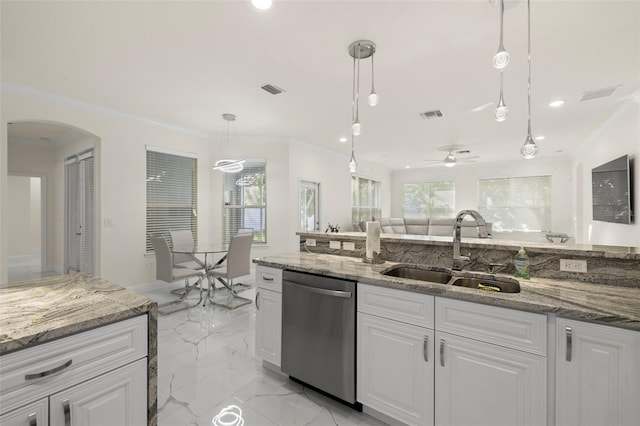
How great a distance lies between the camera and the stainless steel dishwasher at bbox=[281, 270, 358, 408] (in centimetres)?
180

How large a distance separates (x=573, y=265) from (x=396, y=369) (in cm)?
119

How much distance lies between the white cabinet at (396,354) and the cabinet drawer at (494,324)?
8 centimetres

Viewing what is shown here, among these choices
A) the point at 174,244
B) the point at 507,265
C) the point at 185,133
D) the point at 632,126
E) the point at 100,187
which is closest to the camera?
the point at 507,265

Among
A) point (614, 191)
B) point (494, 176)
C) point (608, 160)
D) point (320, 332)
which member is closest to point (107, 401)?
point (320, 332)

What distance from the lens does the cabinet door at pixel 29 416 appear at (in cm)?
89

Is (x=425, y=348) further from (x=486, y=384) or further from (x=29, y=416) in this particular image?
(x=29, y=416)

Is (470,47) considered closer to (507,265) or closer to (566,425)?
(507,265)

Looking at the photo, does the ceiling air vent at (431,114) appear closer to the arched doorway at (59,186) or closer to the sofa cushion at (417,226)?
the sofa cushion at (417,226)

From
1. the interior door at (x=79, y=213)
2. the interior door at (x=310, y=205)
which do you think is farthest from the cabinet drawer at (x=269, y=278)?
the interior door at (x=310, y=205)

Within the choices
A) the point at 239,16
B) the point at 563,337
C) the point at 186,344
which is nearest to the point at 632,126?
the point at 563,337

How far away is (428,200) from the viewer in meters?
9.52

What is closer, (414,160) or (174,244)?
(174,244)

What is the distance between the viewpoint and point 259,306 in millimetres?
2262

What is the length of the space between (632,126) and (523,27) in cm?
283
